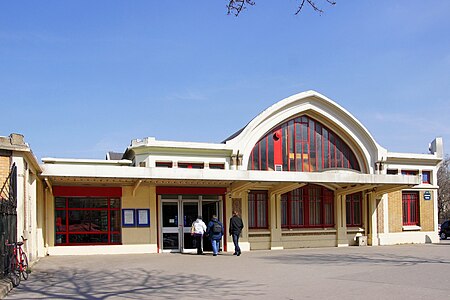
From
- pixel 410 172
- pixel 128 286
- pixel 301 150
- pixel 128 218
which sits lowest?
pixel 128 286

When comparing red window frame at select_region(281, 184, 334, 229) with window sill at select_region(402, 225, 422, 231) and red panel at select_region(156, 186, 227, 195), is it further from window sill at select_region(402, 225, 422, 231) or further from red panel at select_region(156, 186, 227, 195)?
window sill at select_region(402, 225, 422, 231)

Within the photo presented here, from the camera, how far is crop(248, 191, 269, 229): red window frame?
23516 mm

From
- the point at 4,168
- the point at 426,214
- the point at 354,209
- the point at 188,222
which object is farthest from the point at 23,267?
the point at 426,214

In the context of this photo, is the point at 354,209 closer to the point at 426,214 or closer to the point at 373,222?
the point at 373,222

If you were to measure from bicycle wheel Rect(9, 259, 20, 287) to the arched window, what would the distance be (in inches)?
501

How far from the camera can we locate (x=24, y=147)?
14281 mm

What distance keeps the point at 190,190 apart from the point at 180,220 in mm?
1239

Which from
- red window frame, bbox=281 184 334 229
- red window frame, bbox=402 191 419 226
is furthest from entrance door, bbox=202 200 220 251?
red window frame, bbox=402 191 419 226

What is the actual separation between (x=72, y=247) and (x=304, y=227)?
990cm

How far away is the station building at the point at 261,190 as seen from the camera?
20.6m

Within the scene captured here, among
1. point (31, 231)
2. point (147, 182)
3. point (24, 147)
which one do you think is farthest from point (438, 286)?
point (147, 182)

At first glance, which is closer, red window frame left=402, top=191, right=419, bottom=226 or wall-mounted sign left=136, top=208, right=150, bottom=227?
wall-mounted sign left=136, top=208, right=150, bottom=227

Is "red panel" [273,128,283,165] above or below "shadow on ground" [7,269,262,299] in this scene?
above

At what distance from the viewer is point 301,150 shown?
2467 cm
